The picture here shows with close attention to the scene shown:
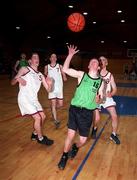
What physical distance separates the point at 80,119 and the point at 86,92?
17.4 inches

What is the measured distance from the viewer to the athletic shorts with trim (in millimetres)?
4836

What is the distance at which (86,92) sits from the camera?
4773 mm

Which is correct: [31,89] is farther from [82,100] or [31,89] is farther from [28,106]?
[82,100]

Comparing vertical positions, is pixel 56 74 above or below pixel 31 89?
above

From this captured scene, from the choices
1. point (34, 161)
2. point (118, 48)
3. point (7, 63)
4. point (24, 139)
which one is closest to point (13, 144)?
point (24, 139)

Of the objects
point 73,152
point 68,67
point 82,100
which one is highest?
point 68,67

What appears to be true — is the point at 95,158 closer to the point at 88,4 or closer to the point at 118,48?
the point at 88,4

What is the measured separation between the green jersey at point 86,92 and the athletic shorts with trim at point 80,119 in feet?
0.26

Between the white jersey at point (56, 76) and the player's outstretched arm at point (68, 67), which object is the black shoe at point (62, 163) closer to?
the player's outstretched arm at point (68, 67)

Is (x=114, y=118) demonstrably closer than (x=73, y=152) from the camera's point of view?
No

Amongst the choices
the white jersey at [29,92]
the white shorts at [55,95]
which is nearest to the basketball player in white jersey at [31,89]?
the white jersey at [29,92]

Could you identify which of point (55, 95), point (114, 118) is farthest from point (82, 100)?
point (55, 95)

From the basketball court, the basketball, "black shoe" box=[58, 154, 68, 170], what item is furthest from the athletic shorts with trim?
the basketball

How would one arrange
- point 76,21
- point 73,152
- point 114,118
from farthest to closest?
point 76,21
point 114,118
point 73,152
